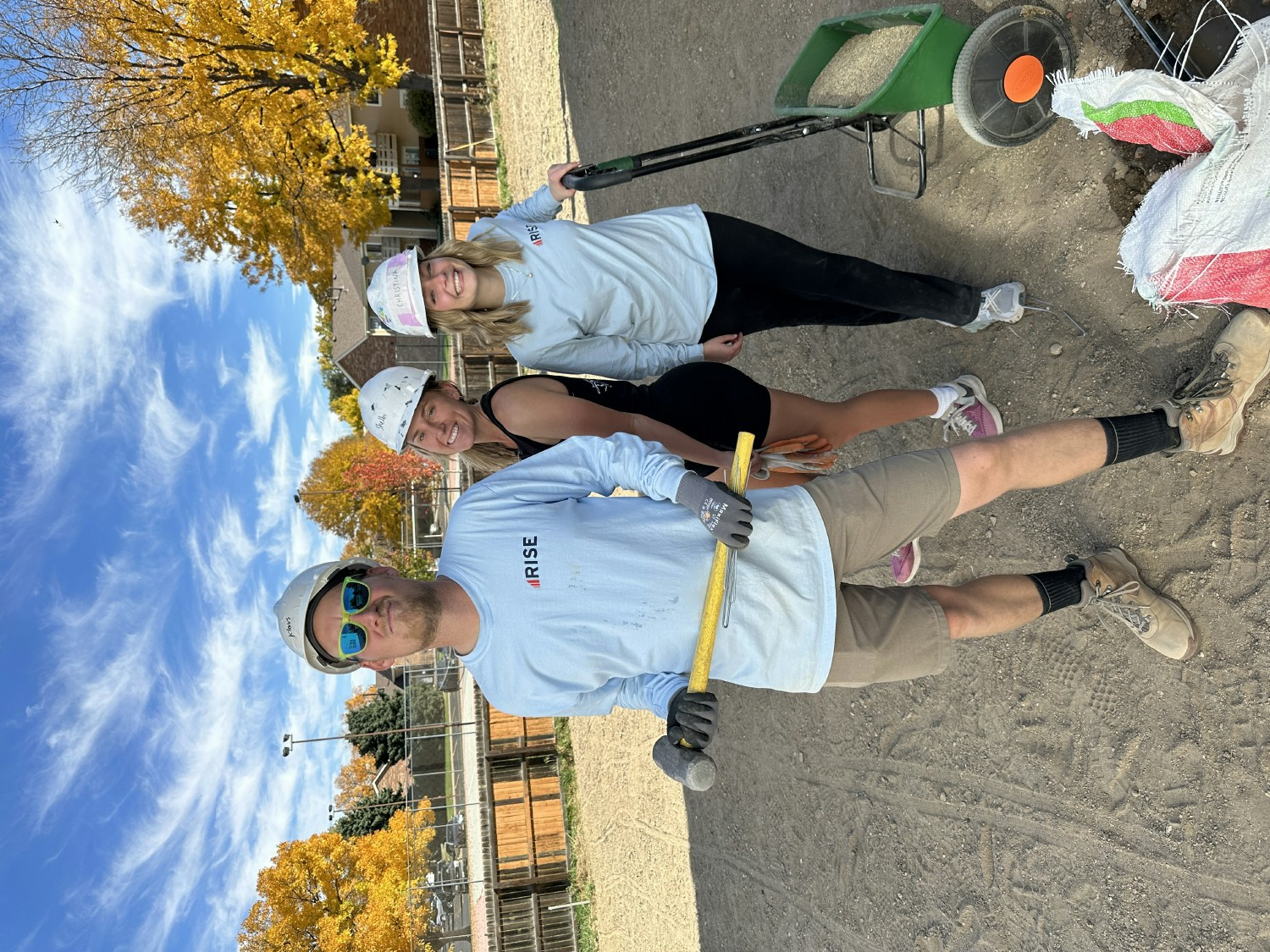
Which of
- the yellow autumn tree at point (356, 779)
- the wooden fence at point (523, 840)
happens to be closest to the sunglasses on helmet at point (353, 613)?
the wooden fence at point (523, 840)

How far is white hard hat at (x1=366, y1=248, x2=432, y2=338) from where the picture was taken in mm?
2855

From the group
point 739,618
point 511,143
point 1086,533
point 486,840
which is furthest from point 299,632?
point 511,143

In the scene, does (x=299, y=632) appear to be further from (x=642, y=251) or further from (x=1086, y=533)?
(x=1086, y=533)

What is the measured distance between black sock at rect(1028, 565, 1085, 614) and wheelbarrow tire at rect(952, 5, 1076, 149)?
167cm

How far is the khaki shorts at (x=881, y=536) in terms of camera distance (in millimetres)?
2441

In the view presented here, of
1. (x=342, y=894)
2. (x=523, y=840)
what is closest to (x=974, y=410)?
(x=523, y=840)

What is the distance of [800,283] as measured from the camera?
3.16 m

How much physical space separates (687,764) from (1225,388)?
217 centimetres

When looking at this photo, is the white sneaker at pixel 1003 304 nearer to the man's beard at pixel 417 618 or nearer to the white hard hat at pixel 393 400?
the white hard hat at pixel 393 400

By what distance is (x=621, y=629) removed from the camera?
94.2 inches

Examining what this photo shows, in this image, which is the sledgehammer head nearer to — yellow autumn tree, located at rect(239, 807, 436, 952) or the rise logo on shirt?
the rise logo on shirt

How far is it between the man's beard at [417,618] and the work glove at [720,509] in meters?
0.88

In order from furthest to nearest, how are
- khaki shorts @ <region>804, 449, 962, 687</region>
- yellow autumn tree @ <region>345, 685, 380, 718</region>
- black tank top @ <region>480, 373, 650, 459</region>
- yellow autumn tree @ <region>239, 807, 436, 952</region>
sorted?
yellow autumn tree @ <region>345, 685, 380, 718</region>, yellow autumn tree @ <region>239, 807, 436, 952</region>, black tank top @ <region>480, 373, 650, 459</region>, khaki shorts @ <region>804, 449, 962, 687</region>

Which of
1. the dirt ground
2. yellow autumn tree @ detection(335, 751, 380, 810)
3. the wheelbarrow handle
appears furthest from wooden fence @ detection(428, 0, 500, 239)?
yellow autumn tree @ detection(335, 751, 380, 810)
